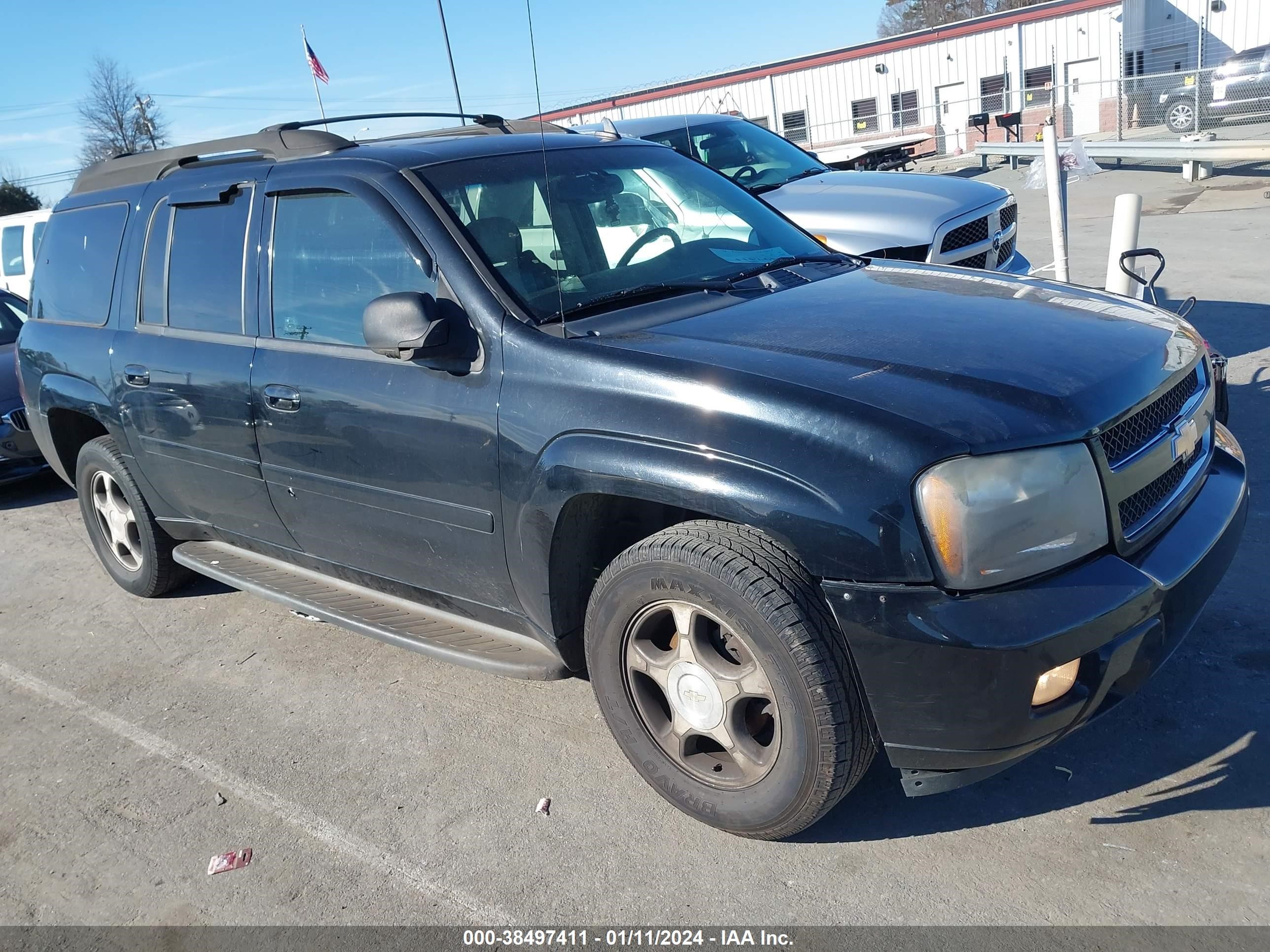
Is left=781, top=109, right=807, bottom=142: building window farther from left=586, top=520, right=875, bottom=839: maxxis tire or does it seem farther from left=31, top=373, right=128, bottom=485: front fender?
left=586, top=520, right=875, bottom=839: maxxis tire

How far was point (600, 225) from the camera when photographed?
11.9ft

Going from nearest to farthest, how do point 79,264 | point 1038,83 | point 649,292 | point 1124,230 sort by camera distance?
1. point 649,292
2. point 79,264
3. point 1124,230
4. point 1038,83

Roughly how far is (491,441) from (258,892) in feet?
4.75

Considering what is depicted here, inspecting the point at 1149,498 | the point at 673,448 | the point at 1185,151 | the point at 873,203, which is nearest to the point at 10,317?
the point at 873,203

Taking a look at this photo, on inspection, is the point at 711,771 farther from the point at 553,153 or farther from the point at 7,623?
the point at 7,623

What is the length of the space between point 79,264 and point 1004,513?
452cm

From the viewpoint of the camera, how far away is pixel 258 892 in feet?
9.68

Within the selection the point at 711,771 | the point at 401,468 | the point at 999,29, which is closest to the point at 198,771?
the point at 401,468

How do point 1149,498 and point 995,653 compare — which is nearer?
point 995,653

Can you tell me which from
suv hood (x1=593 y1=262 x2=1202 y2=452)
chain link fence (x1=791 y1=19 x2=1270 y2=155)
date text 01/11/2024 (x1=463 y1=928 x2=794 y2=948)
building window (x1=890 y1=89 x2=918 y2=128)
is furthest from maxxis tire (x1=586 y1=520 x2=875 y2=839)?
building window (x1=890 y1=89 x2=918 y2=128)

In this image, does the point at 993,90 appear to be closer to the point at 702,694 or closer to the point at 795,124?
the point at 795,124

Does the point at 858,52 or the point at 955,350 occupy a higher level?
the point at 858,52

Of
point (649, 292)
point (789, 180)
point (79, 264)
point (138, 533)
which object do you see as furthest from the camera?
point (789, 180)

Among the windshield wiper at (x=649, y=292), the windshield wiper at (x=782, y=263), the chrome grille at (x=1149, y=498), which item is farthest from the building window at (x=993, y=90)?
the chrome grille at (x=1149, y=498)
